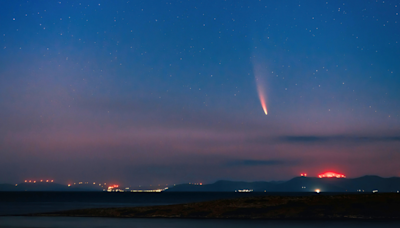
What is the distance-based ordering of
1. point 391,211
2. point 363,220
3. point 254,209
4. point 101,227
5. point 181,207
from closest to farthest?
point 101,227, point 363,220, point 391,211, point 254,209, point 181,207

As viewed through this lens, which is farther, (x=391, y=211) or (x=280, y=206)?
(x=280, y=206)

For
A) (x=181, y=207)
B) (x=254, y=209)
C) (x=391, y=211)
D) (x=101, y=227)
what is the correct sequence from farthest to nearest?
(x=181, y=207)
(x=254, y=209)
(x=391, y=211)
(x=101, y=227)

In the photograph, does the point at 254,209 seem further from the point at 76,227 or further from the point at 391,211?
the point at 76,227

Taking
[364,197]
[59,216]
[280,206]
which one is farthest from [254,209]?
[59,216]

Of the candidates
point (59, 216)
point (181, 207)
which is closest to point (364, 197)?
point (181, 207)

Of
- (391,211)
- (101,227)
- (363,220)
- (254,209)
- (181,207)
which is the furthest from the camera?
(181,207)

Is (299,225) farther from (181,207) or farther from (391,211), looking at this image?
(181,207)
